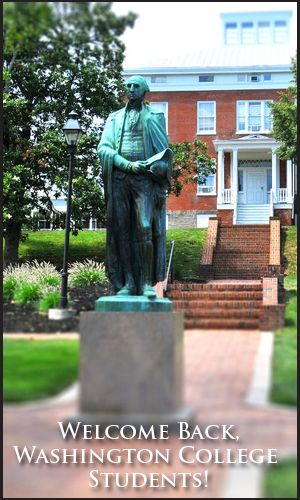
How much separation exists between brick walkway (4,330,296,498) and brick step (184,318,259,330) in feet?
11.3

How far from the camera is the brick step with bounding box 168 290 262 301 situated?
1190 cm

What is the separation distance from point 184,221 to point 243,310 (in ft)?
65.1

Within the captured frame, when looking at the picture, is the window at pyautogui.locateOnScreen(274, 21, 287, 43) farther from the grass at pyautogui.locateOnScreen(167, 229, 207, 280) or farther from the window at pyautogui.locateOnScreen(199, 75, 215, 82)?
the grass at pyautogui.locateOnScreen(167, 229, 207, 280)

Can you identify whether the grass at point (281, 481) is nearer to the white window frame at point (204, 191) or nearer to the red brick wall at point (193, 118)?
the red brick wall at point (193, 118)

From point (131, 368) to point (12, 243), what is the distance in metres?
13.6

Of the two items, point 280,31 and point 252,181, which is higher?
point 280,31

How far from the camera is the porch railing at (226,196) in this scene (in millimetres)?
27461

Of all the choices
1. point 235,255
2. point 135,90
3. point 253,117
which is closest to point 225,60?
point 253,117

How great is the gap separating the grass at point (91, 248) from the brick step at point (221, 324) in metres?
7.32

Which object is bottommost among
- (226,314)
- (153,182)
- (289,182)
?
(226,314)

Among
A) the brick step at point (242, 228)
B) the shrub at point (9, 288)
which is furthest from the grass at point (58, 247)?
the shrub at point (9, 288)

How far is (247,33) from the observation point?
136 feet

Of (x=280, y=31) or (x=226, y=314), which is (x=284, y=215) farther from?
(x=226, y=314)

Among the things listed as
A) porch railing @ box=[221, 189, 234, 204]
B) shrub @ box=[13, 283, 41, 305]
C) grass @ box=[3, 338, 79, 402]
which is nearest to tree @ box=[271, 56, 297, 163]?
porch railing @ box=[221, 189, 234, 204]
